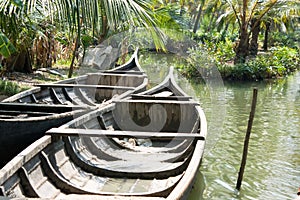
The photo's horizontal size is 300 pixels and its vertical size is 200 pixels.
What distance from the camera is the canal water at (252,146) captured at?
20.7 feet

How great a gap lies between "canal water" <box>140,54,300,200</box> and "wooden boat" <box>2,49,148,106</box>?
7.34 feet

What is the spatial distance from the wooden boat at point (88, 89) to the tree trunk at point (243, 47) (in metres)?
7.68

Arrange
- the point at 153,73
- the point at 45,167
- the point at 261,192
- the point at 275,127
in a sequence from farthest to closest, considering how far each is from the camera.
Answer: the point at 153,73 → the point at 275,127 → the point at 261,192 → the point at 45,167

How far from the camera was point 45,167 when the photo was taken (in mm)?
4785

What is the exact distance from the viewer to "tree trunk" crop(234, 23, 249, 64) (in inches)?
725

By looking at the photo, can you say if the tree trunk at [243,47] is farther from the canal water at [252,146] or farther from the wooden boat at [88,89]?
the wooden boat at [88,89]

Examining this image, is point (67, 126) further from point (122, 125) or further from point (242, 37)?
point (242, 37)

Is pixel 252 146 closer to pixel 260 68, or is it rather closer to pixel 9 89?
pixel 9 89

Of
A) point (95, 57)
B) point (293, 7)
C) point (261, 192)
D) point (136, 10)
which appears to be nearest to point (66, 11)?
point (136, 10)

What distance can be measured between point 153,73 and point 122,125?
1273cm

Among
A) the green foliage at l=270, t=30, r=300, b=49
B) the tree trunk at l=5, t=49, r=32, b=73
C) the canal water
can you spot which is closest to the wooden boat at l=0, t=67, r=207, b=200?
the canal water

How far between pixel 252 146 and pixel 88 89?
4.24m

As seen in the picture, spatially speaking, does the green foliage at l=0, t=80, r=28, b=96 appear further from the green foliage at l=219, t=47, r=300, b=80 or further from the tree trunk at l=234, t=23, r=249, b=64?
the tree trunk at l=234, t=23, r=249, b=64

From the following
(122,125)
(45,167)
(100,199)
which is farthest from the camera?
(122,125)
